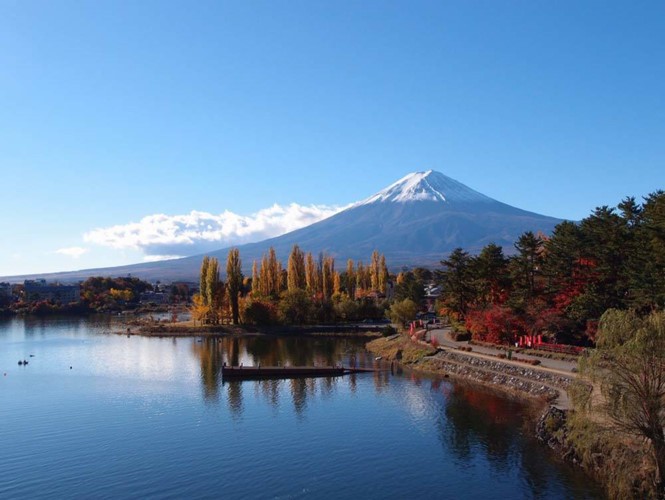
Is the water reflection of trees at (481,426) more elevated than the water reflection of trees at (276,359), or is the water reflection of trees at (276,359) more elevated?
the water reflection of trees at (276,359)

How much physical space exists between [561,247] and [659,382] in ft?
87.0

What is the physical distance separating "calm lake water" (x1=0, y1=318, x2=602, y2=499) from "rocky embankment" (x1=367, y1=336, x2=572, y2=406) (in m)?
1.97

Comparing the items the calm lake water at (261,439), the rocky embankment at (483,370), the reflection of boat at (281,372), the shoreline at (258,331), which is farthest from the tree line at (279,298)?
the reflection of boat at (281,372)

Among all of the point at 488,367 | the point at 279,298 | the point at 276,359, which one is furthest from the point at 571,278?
the point at 279,298

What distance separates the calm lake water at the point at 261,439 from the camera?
73.3 feet

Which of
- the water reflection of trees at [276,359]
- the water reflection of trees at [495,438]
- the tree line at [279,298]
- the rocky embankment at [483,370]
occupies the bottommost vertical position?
the water reflection of trees at [495,438]

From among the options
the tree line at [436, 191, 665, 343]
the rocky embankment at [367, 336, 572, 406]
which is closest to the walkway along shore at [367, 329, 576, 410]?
the rocky embankment at [367, 336, 572, 406]

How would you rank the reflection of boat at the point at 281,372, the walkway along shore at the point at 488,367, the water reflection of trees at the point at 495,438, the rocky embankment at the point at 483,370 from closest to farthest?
the water reflection of trees at the point at 495,438
the walkway along shore at the point at 488,367
the rocky embankment at the point at 483,370
the reflection of boat at the point at 281,372

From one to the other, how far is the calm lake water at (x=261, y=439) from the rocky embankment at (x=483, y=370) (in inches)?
77.5

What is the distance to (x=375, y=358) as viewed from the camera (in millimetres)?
54844

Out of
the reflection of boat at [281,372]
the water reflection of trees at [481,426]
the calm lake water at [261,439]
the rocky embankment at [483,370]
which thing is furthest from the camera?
the reflection of boat at [281,372]

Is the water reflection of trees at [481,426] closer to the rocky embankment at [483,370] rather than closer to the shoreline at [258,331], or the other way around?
the rocky embankment at [483,370]

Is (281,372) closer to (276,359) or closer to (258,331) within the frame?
(276,359)

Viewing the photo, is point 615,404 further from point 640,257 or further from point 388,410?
point 640,257
